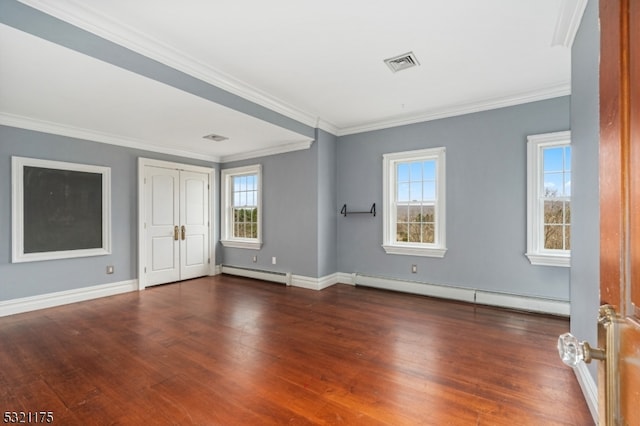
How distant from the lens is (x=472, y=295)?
4.04m

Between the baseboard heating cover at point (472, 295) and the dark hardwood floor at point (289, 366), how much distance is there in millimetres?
200

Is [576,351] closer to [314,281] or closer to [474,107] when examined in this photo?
[474,107]

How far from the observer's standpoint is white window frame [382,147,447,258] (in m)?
4.33

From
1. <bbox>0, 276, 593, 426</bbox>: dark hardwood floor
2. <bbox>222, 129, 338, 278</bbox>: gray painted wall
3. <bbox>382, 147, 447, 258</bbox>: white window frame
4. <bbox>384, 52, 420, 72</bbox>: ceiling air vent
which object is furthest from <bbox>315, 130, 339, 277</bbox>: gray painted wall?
<bbox>384, 52, 420, 72</bbox>: ceiling air vent

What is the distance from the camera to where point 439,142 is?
4.36 m

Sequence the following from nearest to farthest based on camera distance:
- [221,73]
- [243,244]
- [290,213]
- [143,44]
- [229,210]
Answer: [143,44] < [221,73] < [290,213] < [243,244] < [229,210]

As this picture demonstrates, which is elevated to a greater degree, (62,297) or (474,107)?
(474,107)

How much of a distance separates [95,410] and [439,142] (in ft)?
15.0

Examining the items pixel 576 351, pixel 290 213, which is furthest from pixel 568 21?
pixel 290 213

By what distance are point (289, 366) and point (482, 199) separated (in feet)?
10.6

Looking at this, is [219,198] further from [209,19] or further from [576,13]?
[576,13]

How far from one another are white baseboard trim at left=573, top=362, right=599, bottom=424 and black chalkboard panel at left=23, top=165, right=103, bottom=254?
221 inches

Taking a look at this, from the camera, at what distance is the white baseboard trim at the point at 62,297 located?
369 cm

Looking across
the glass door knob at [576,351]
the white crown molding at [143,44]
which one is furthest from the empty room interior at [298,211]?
the glass door knob at [576,351]
